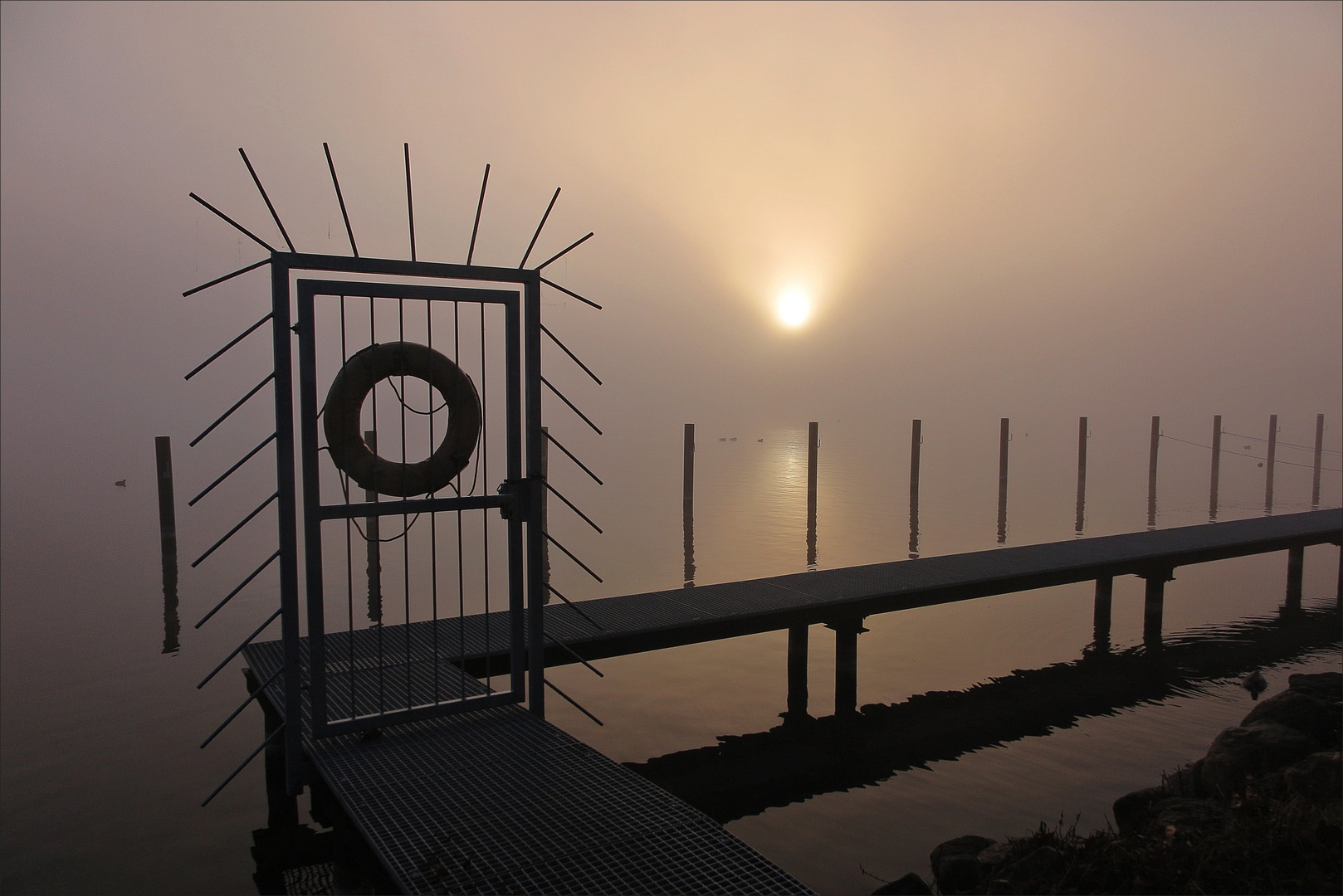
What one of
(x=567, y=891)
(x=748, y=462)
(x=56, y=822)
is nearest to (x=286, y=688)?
(x=567, y=891)

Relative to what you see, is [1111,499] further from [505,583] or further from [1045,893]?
[1045,893]

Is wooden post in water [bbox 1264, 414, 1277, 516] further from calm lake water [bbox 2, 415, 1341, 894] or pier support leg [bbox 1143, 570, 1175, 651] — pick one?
pier support leg [bbox 1143, 570, 1175, 651]

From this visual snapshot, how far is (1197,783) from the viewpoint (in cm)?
554

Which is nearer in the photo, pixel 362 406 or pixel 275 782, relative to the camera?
pixel 362 406

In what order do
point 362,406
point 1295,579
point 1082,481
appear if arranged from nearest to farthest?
point 362,406
point 1295,579
point 1082,481

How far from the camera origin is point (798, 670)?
8109mm

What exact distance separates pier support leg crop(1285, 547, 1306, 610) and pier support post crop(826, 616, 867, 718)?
28.6ft

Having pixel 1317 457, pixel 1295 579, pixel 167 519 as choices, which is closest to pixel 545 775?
pixel 167 519

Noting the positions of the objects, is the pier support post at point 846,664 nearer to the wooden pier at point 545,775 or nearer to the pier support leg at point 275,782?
the wooden pier at point 545,775

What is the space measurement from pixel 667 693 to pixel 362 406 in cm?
505

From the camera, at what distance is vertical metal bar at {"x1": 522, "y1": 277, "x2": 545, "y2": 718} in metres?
4.63

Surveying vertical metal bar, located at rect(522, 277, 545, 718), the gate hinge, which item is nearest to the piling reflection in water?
vertical metal bar, located at rect(522, 277, 545, 718)

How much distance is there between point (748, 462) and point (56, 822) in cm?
4050

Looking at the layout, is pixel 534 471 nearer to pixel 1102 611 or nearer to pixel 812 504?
pixel 1102 611
